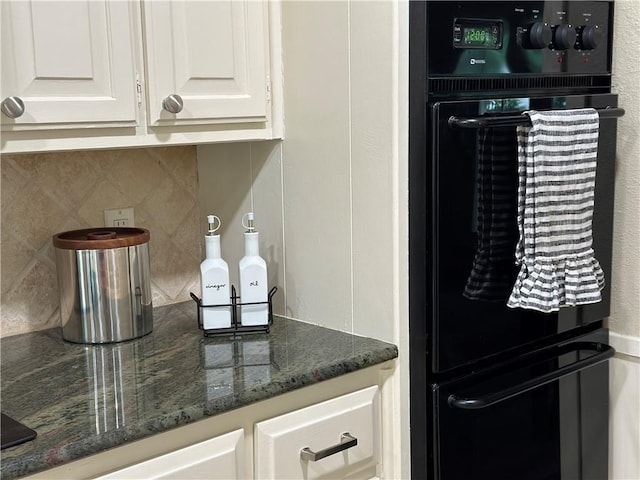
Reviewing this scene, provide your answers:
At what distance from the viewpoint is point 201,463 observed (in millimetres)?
1387

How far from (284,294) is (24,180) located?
0.62 meters

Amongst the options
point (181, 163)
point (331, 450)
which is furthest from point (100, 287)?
point (331, 450)

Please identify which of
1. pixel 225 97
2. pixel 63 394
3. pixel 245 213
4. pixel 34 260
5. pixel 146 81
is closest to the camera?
pixel 63 394

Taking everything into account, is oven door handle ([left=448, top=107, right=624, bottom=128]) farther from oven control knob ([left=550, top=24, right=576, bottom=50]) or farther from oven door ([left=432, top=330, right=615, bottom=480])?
oven door ([left=432, top=330, right=615, bottom=480])

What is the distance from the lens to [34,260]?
1.82 m

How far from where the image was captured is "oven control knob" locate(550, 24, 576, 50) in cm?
175

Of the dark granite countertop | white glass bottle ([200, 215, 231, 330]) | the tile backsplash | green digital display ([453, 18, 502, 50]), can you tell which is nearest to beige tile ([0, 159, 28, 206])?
the tile backsplash

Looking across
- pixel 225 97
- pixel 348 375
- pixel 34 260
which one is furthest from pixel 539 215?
pixel 34 260

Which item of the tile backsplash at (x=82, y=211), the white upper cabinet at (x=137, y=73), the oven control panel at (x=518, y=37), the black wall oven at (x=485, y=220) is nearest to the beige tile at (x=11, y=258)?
the tile backsplash at (x=82, y=211)

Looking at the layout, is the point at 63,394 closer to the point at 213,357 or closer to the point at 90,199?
the point at 213,357

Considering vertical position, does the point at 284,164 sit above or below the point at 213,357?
above

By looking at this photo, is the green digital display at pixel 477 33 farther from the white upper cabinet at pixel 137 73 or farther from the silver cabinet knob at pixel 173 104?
the silver cabinet knob at pixel 173 104

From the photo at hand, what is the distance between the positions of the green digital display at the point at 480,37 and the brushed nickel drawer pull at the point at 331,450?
79 cm

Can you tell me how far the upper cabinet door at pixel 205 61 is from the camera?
1608 millimetres
